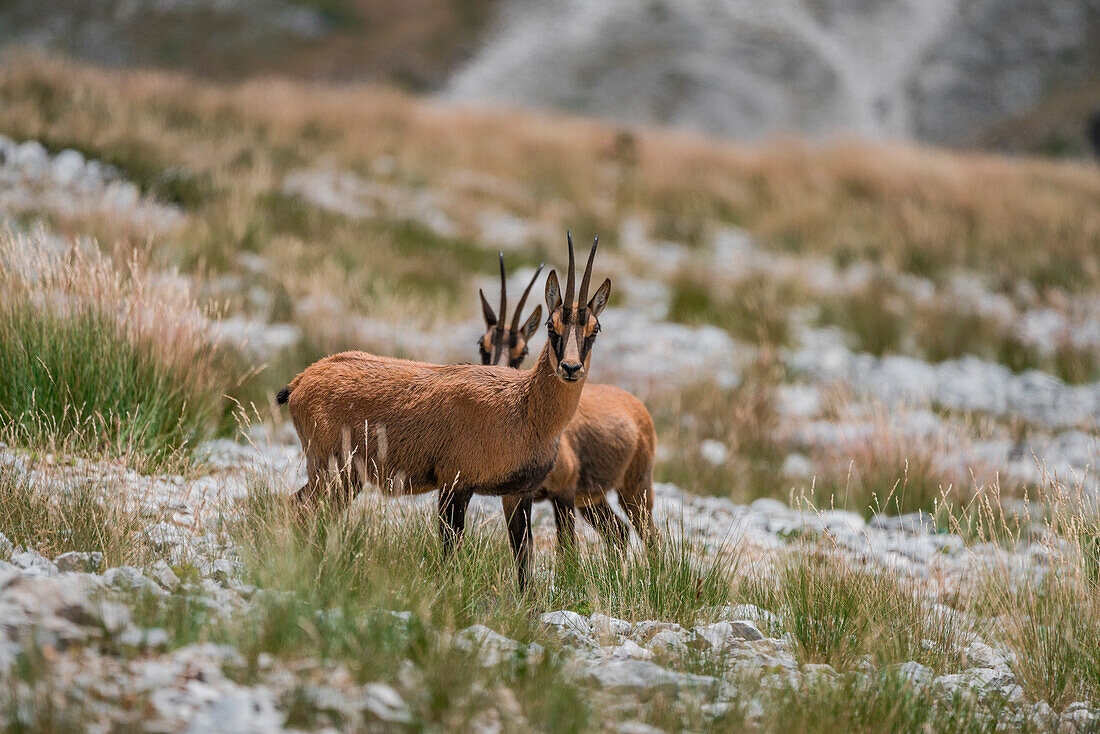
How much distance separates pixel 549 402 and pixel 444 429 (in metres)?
0.51

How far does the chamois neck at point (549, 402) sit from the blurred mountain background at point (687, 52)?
31.1 metres

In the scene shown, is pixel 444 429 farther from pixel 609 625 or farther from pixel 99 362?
pixel 99 362

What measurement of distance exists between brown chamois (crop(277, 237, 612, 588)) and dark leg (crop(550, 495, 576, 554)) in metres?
0.45

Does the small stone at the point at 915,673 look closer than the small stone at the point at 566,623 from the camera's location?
Yes

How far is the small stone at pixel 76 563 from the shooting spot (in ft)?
11.7

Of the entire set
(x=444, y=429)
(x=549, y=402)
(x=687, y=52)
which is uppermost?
(x=687, y=52)

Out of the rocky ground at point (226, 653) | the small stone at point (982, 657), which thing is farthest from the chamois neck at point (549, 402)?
the small stone at point (982, 657)

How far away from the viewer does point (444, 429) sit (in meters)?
4.32

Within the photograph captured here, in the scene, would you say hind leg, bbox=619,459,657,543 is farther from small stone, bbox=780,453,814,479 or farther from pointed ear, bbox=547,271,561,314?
small stone, bbox=780,453,814,479

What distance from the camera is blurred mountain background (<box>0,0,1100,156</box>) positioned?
1373 inches

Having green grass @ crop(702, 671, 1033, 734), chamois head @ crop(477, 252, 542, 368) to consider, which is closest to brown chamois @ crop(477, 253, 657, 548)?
chamois head @ crop(477, 252, 542, 368)

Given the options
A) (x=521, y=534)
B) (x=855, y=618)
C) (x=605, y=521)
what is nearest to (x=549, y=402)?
(x=521, y=534)

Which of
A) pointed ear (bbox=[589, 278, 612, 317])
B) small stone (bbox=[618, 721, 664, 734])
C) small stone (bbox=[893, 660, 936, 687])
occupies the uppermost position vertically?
pointed ear (bbox=[589, 278, 612, 317])

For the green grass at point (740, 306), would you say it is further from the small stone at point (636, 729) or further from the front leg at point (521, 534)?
the small stone at point (636, 729)
